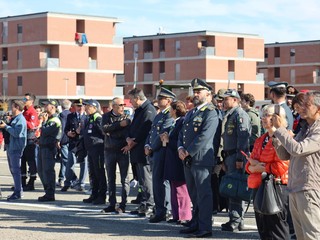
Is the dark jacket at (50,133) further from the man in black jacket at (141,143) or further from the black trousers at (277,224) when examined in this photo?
the black trousers at (277,224)

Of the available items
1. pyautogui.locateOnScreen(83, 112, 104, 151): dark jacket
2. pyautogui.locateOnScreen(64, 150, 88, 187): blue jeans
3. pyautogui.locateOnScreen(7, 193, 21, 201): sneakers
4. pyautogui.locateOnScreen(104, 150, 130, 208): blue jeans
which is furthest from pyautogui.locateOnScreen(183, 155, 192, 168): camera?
pyautogui.locateOnScreen(64, 150, 88, 187): blue jeans

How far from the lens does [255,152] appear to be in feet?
33.7

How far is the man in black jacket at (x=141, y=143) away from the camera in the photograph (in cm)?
1421

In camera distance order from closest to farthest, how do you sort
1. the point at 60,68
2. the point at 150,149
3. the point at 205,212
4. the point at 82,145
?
the point at 205,212
the point at 150,149
the point at 82,145
the point at 60,68

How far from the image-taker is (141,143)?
46.8 feet

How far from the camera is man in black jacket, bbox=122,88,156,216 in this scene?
46.6 ft

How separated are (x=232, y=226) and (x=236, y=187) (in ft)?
3.03

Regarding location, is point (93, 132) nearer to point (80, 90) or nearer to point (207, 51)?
point (80, 90)

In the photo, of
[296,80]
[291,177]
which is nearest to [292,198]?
[291,177]

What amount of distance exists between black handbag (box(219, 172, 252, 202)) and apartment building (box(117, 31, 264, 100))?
7978 centimetres

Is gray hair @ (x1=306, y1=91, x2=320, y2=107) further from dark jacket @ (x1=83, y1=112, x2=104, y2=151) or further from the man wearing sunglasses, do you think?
the man wearing sunglasses

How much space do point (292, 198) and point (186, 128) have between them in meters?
3.91

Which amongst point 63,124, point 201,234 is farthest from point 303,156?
point 63,124

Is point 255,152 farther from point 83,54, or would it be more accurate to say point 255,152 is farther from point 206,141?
point 83,54
